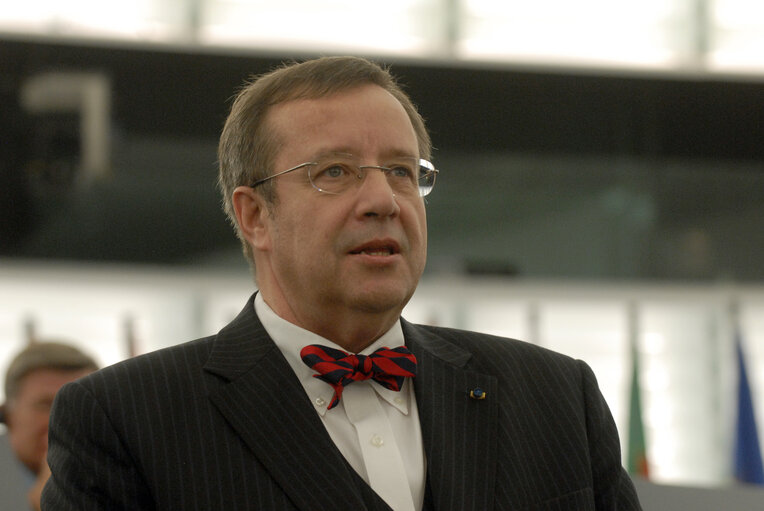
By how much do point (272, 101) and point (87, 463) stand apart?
80 centimetres

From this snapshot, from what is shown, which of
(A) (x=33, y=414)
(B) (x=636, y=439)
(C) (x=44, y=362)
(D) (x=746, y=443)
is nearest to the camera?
(A) (x=33, y=414)

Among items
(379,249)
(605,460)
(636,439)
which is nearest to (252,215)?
(379,249)

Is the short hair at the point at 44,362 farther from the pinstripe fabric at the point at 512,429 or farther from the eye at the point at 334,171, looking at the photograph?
the eye at the point at 334,171

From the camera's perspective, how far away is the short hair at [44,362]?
11.9 ft

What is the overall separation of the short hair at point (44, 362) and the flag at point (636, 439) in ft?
16.5

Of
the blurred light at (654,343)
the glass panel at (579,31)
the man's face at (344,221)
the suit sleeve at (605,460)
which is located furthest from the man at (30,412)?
the blurred light at (654,343)

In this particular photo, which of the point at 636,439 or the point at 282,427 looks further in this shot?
the point at 636,439

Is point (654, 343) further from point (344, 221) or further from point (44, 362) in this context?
point (344, 221)

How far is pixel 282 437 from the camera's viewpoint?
1998mm

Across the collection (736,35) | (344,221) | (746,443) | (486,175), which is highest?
(736,35)

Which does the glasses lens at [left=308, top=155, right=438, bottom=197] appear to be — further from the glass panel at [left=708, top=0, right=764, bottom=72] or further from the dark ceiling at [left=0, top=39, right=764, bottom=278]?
the glass panel at [left=708, top=0, right=764, bottom=72]

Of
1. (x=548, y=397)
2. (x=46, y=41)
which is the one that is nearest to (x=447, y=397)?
(x=548, y=397)

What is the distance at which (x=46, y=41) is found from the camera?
27.8 ft

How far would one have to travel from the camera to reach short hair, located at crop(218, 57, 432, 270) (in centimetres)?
222
